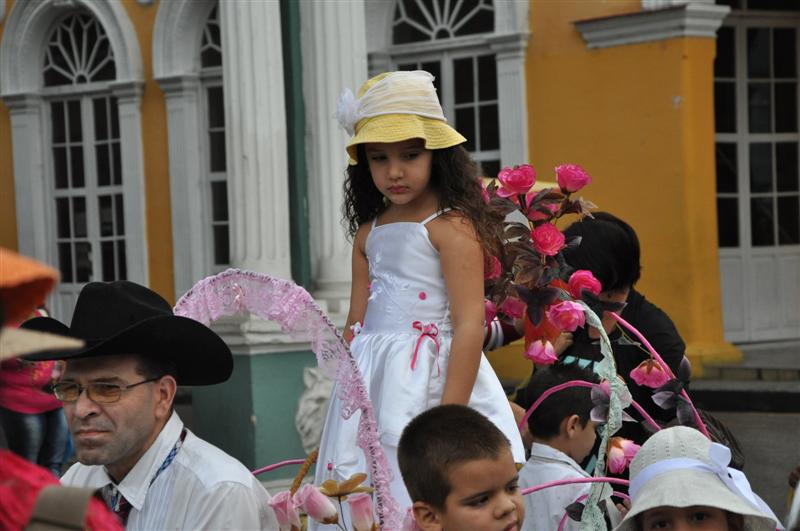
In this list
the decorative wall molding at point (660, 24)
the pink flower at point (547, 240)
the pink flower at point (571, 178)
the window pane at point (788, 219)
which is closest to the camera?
the pink flower at point (547, 240)

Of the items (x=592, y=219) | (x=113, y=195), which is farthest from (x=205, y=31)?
(x=592, y=219)

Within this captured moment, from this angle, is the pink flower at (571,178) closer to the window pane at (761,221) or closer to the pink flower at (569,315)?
the pink flower at (569,315)

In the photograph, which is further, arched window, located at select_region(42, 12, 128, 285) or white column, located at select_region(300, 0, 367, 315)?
arched window, located at select_region(42, 12, 128, 285)

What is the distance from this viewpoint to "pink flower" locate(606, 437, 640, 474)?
383 cm

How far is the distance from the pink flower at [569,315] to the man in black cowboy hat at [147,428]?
107 cm

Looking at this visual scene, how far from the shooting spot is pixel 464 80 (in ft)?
35.5

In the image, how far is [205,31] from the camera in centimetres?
1176

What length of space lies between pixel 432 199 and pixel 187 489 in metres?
1.38

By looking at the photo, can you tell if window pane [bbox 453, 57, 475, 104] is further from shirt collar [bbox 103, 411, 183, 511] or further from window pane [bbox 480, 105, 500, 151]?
shirt collar [bbox 103, 411, 183, 511]

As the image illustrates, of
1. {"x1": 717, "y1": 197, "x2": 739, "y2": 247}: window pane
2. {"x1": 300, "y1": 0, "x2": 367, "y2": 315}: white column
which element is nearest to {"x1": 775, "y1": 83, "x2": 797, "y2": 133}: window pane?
{"x1": 717, "y1": 197, "x2": 739, "y2": 247}: window pane

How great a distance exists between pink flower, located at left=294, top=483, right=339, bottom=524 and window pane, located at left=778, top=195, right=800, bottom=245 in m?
8.47

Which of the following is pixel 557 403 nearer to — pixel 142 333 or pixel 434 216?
pixel 434 216

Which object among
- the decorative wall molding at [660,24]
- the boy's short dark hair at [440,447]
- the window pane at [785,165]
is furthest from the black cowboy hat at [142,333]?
the window pane at [785,165]

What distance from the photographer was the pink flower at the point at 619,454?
151 inches
